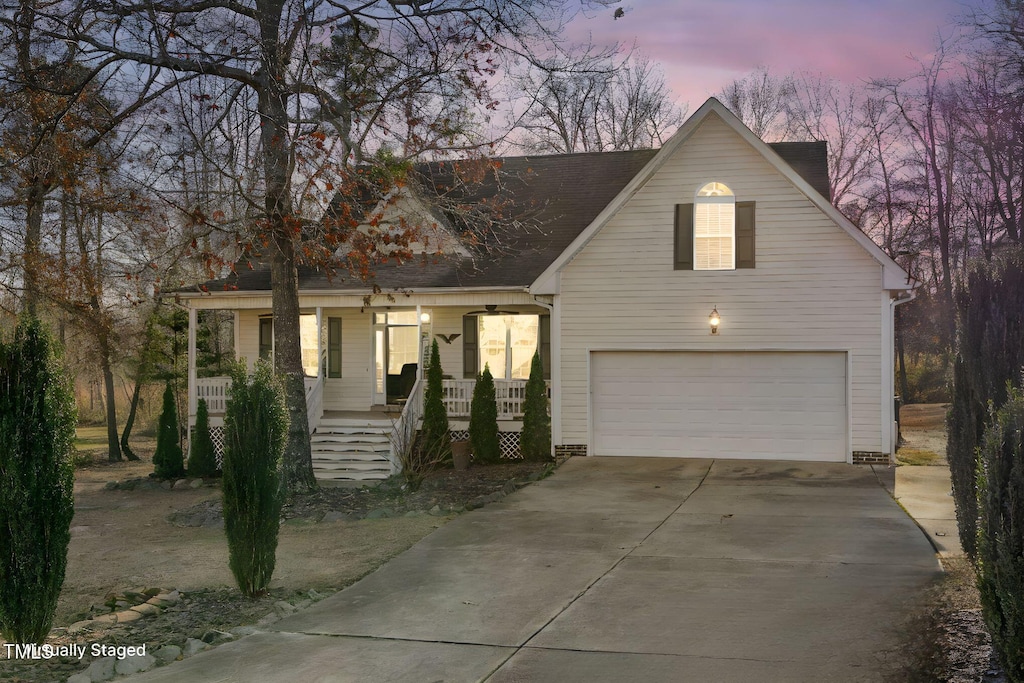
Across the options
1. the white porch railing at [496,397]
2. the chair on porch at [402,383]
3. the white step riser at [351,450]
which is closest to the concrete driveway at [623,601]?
the white step riser at [351,450]

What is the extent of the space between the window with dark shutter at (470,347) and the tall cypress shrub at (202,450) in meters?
5.35

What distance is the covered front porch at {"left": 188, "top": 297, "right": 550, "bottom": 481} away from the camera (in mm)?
17719

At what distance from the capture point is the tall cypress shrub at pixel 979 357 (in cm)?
788

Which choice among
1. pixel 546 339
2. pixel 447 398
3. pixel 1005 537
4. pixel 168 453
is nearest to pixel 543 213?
pixel 546 339

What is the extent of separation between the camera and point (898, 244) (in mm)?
32969

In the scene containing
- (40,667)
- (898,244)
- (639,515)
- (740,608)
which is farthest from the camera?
(898,244)

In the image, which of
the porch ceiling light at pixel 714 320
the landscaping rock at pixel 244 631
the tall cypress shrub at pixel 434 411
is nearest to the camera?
the landscaping rock at pixel 244 631

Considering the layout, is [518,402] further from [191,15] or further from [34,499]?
[34,499]

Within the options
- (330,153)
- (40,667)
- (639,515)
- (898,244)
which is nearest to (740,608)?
(639,515)

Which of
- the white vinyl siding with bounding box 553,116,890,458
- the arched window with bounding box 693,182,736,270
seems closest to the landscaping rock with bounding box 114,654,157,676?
the white vinyl siding with bounding box 553,116,890,458

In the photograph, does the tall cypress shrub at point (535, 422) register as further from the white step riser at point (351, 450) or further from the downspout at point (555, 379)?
the white step riser at point (351, 450)

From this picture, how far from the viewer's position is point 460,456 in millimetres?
17484

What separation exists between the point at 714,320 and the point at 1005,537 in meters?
11.5

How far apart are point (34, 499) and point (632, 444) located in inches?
469
